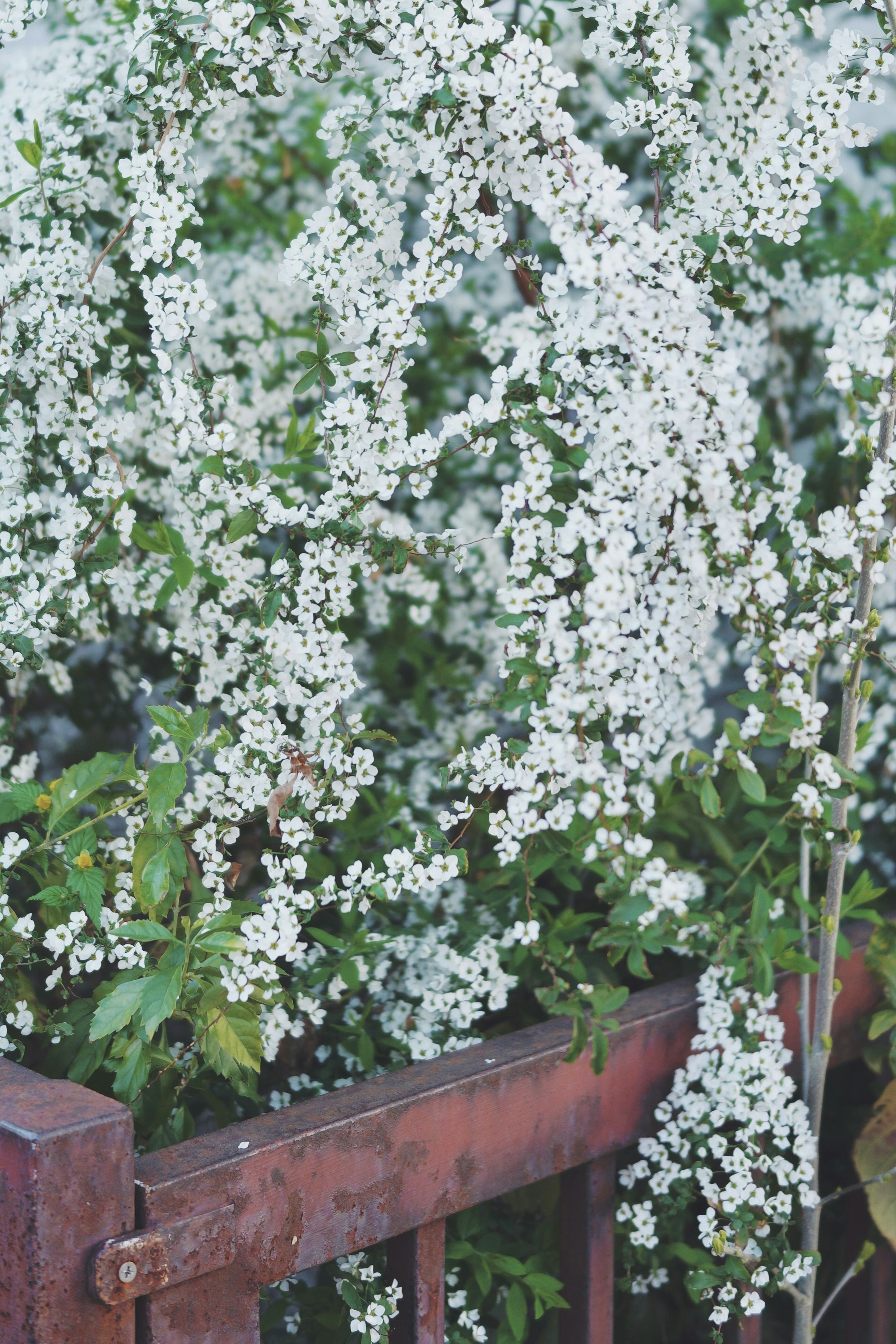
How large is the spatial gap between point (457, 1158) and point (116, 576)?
882 mm

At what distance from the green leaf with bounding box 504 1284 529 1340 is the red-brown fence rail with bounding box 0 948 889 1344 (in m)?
0.08

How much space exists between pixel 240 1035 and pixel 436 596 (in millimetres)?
907

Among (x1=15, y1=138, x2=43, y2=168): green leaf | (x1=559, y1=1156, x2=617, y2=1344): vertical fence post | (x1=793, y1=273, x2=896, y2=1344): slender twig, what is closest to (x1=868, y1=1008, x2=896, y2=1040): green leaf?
(x1=793, y1=273, x2=896, y2=1344): slender twig

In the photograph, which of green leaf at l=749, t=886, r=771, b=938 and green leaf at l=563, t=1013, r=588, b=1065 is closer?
green leaf at l=563, t=1013, r=588, b=1065

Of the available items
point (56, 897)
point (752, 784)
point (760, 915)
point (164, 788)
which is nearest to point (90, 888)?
point (56, 897)

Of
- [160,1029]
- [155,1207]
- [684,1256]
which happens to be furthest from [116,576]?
[684,1256]

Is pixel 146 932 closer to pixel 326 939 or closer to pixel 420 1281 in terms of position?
pixel 326 939

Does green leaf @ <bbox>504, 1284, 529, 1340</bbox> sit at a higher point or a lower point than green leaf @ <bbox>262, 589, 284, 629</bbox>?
lower

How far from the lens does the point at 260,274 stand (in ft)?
7.85

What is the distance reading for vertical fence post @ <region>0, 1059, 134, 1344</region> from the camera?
3.43ft

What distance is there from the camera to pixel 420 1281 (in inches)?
53.4

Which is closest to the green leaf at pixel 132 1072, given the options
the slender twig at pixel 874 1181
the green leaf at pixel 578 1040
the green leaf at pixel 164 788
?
the green leaf at pixel 164 788

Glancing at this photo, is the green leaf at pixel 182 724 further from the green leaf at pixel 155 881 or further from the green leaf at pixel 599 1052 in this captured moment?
the green leaf at pixel 599 1052

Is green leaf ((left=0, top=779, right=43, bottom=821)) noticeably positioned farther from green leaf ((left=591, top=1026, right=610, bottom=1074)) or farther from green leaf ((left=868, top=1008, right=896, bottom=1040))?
green leaf ((left=868, top=1008, right=896, bottom=1040))
